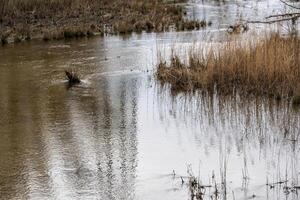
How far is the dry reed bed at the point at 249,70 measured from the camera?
851 centimetres

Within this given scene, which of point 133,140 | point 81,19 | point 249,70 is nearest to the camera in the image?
point 133,140

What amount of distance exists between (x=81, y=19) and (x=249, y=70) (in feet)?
39.8

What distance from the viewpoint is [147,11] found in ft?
71.4

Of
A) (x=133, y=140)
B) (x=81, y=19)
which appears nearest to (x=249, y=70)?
(x=133, y=140)

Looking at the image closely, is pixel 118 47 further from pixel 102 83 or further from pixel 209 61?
pixel 209 61

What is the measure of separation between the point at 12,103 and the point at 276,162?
498cm

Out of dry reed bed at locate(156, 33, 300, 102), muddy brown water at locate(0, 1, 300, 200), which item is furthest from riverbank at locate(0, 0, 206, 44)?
dry reed bed at locate(156, 33, 300, 102)

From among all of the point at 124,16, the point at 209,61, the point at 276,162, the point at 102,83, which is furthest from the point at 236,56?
the point at 124,16

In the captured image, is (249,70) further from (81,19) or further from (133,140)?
(81,19)

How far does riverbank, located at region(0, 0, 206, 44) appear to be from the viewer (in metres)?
17.9

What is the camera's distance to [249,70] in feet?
29.2

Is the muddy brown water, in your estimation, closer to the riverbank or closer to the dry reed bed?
the dry reed bed

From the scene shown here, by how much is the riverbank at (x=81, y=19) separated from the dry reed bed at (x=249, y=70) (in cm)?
854

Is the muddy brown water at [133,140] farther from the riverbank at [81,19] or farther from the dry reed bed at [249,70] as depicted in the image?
the riverbank at [81,19]
